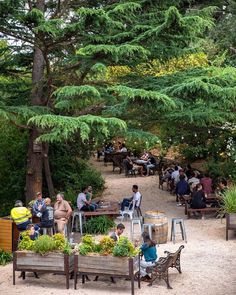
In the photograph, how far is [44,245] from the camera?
37.1 ft

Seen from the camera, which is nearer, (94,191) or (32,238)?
(32,238)

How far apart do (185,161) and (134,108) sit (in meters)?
12.6

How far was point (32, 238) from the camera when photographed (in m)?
12.4

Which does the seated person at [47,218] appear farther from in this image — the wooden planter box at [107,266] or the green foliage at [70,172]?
the green foliage at [70,172]

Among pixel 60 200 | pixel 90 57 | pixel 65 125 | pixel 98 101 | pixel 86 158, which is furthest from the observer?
pixel 86 158

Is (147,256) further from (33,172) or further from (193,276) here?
(33,172)

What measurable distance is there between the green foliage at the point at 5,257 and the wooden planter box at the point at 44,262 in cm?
172

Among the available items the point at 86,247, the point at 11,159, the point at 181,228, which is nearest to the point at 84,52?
the point at 181,228

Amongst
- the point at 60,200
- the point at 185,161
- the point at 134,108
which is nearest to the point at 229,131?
the point at 185,161

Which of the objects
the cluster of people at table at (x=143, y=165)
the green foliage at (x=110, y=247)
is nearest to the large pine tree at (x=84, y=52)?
the green foliage at (x=110, y=247)

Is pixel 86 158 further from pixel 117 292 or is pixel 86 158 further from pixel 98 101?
pixel 117 292

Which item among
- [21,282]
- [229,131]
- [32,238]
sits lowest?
[21,282]

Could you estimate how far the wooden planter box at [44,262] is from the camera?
11195mm

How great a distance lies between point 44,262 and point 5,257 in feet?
7.85
